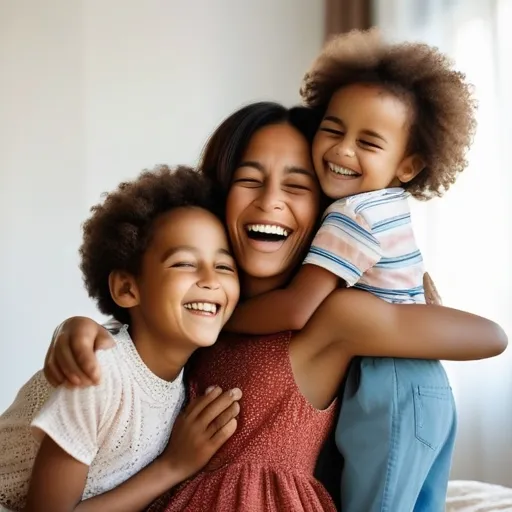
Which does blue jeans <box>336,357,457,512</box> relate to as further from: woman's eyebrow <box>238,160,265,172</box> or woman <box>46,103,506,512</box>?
woman's eyebrow <box>238,160,265,172</box>

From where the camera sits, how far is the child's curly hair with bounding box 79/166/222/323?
123 centimetres

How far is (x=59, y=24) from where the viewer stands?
271cm

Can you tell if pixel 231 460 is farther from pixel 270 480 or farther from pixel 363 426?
pixel 363 426

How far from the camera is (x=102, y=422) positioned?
1.12 metres

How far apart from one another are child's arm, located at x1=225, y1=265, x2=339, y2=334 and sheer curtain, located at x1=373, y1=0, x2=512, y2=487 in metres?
1.29

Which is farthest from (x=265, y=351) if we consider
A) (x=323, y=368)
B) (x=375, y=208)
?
(x=375, y=208)

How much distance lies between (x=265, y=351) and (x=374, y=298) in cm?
19

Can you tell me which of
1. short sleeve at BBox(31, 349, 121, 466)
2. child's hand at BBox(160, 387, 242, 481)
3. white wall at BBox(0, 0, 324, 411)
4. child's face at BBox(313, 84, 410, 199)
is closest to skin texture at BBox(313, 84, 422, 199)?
child's face at BBox(313, 84, 410, 199)

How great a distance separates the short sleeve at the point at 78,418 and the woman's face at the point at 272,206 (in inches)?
12.1

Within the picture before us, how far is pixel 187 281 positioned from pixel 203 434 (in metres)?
0.23

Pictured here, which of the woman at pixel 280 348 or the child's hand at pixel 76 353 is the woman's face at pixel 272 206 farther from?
the child's hand at pixel 76 353

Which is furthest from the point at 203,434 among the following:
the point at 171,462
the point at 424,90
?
the point at 424,90

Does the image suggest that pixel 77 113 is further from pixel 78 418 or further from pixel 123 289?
pixel 78 418

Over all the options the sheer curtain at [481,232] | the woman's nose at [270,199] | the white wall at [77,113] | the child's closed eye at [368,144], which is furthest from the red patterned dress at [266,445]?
the white wall at [77,113]
